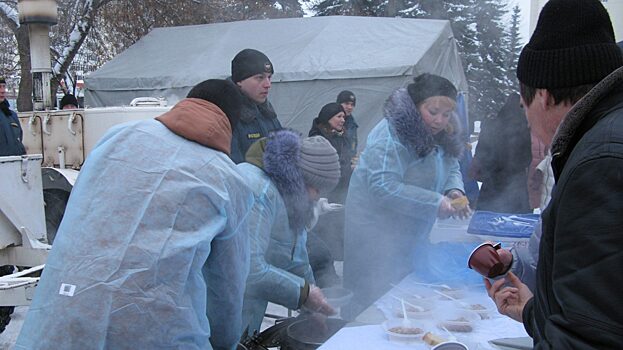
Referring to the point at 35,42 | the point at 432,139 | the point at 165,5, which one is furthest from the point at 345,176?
the point at 165,5

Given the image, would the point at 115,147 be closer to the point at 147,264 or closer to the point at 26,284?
the point at 147,264

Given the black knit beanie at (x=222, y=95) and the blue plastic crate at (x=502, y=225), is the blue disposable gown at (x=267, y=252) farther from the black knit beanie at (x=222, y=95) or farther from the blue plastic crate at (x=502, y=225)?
the blue plastic crate at (x=502, y=225)

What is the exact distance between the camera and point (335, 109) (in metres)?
5.71

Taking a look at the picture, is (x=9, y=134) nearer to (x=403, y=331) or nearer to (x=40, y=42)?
(x=40, y=42)

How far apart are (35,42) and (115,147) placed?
5678mm

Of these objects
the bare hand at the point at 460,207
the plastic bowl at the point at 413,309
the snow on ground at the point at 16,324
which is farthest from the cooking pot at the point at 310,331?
the snow on ground at the point at 16,324

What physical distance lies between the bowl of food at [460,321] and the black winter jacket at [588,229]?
1.01m

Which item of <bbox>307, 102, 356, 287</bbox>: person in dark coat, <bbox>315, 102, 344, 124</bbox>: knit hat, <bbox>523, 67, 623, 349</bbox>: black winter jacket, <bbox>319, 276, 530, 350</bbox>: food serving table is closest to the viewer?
<bbox>523, 67, 623, 349</bbox>: black winter jacket

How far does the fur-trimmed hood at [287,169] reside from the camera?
2182mm

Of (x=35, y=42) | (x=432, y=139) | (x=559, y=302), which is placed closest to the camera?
(x=559, y=302)

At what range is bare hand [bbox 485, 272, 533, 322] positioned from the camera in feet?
4.92

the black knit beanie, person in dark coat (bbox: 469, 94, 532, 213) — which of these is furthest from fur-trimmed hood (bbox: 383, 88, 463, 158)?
person in dark coat (bbox: 469, 94, 532, 213)

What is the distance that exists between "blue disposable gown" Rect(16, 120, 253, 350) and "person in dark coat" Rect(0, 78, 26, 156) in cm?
446

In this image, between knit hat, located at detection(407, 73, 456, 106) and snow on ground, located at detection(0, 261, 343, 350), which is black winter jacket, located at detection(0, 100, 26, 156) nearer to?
snow on ground, located at detection(0, 261, 343, 350)
